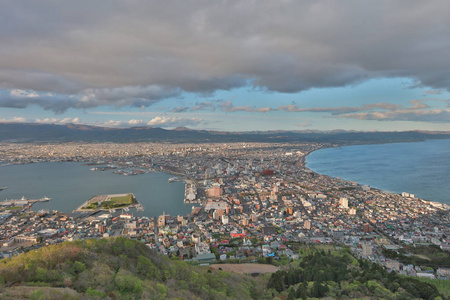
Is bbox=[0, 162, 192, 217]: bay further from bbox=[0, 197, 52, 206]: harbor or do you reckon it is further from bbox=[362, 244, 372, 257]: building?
bbox=[362, 244, 372, 257]: building

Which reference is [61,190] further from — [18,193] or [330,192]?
[330,192]

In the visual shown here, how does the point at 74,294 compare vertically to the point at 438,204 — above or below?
above

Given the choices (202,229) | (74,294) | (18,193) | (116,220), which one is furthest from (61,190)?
(74,294)

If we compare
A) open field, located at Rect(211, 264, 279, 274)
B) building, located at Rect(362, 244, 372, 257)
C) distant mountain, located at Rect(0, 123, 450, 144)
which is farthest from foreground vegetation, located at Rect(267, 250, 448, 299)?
distant mountain, located at Rect(0, 123, 450, 144)

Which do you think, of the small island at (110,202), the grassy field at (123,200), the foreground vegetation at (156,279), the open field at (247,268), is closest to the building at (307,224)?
the foreground vegetation at (156,279)

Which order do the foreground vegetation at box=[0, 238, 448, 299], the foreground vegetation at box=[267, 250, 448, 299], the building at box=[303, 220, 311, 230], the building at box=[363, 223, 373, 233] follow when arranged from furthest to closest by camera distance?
the building at box=[303, 220, 311, 230]
the building at box=[363, 223, 373, 233]
the foreground vegetation at box=[267, 250, 448, 299]
the foreground vegetation at box=[0, 238, 448, 299]
